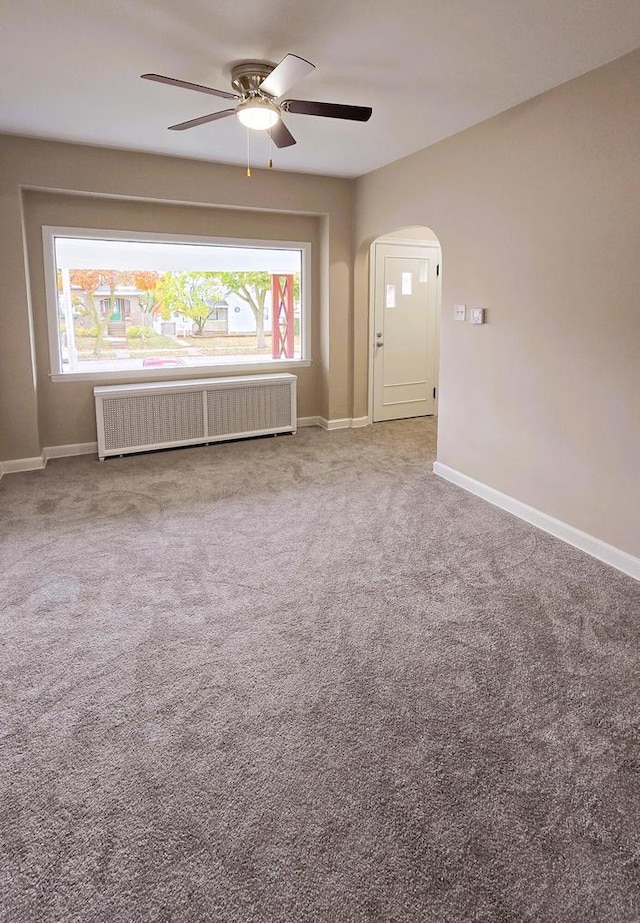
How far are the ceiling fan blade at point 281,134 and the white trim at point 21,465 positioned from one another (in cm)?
341

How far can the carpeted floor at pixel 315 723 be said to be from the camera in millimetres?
1547

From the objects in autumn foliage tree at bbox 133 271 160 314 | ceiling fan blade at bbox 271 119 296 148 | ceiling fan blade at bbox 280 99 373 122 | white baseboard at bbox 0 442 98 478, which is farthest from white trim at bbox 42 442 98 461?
ceiling fan blade at bbox 280 99 373 122

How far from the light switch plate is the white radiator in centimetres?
215

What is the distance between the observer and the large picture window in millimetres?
5477

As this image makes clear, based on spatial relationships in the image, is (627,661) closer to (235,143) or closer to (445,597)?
(445,597)

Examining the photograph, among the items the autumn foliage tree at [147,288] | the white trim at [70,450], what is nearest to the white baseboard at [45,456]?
the white trim at [70,450]

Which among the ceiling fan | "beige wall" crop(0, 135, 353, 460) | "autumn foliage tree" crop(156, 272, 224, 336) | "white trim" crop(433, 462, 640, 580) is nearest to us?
the ceiling fan

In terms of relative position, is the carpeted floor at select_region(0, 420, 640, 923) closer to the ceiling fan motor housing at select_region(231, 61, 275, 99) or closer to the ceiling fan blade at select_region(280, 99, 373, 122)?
the ceiling fan blade at select_region(280, 99, 373, 122)

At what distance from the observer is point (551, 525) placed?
12.6 feet

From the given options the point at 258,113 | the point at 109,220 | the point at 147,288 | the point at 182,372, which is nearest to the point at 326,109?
the point at 258,113

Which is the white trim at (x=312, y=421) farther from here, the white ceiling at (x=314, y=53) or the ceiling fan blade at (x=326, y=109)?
the ceiling fan blade at (x=326, y=109)

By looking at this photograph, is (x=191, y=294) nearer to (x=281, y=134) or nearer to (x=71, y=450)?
(x=71, y=450)

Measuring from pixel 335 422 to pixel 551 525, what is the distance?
3.22 metres

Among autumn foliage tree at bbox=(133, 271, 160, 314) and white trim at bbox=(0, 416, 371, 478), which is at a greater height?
autumn foliage tree at bbox=(133, 271, 160, 314)
